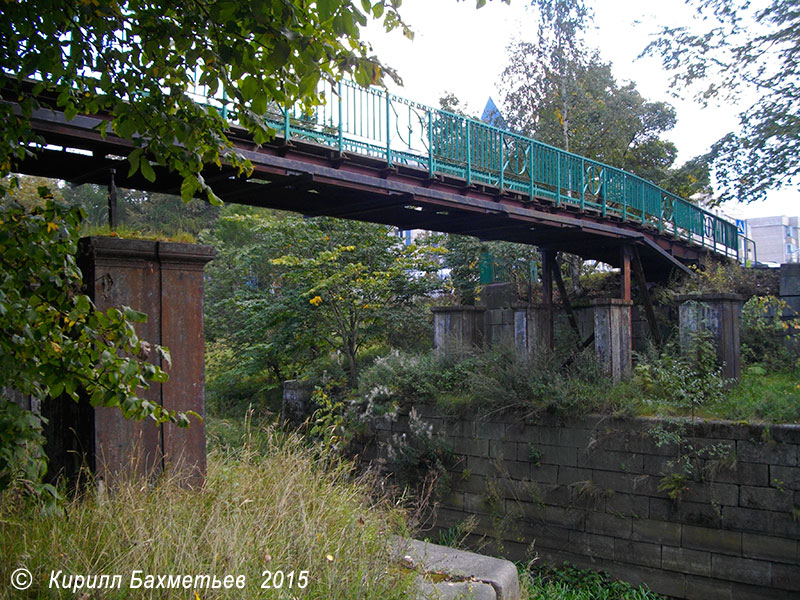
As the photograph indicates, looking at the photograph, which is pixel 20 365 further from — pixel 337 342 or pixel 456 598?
pixel 337 342

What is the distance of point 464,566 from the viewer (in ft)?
13.2

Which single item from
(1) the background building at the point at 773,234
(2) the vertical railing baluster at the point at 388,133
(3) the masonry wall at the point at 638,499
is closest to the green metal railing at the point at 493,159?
(2) the vertical railing baluster at the point at 388,133

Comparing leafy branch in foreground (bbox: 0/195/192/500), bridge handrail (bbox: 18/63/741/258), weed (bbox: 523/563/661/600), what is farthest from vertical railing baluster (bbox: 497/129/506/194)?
leafy branch in foreground (bbox: 0/195/192/500)

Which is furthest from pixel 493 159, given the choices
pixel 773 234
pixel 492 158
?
pixel 773 234

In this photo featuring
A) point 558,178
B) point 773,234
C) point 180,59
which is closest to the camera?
point 180,59

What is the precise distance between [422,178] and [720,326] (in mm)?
5890

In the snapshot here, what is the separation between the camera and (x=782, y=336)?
13.1m

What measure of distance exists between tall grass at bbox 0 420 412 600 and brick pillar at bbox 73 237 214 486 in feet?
0.86

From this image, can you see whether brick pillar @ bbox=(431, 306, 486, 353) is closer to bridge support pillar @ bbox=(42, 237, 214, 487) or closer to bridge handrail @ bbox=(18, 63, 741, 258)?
bridge handrail @ bbox=(18, 63, 741, 258)

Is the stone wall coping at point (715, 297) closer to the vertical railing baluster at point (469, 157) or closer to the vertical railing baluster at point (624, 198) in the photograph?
the vertical railing baluster at point (624, 198)

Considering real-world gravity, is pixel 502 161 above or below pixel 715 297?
above

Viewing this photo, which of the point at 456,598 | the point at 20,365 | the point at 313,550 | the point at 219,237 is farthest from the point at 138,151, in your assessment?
the point at 219,237

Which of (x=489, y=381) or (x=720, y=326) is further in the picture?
(x=489, y=381)

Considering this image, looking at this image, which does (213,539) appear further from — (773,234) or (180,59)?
(773,234)
